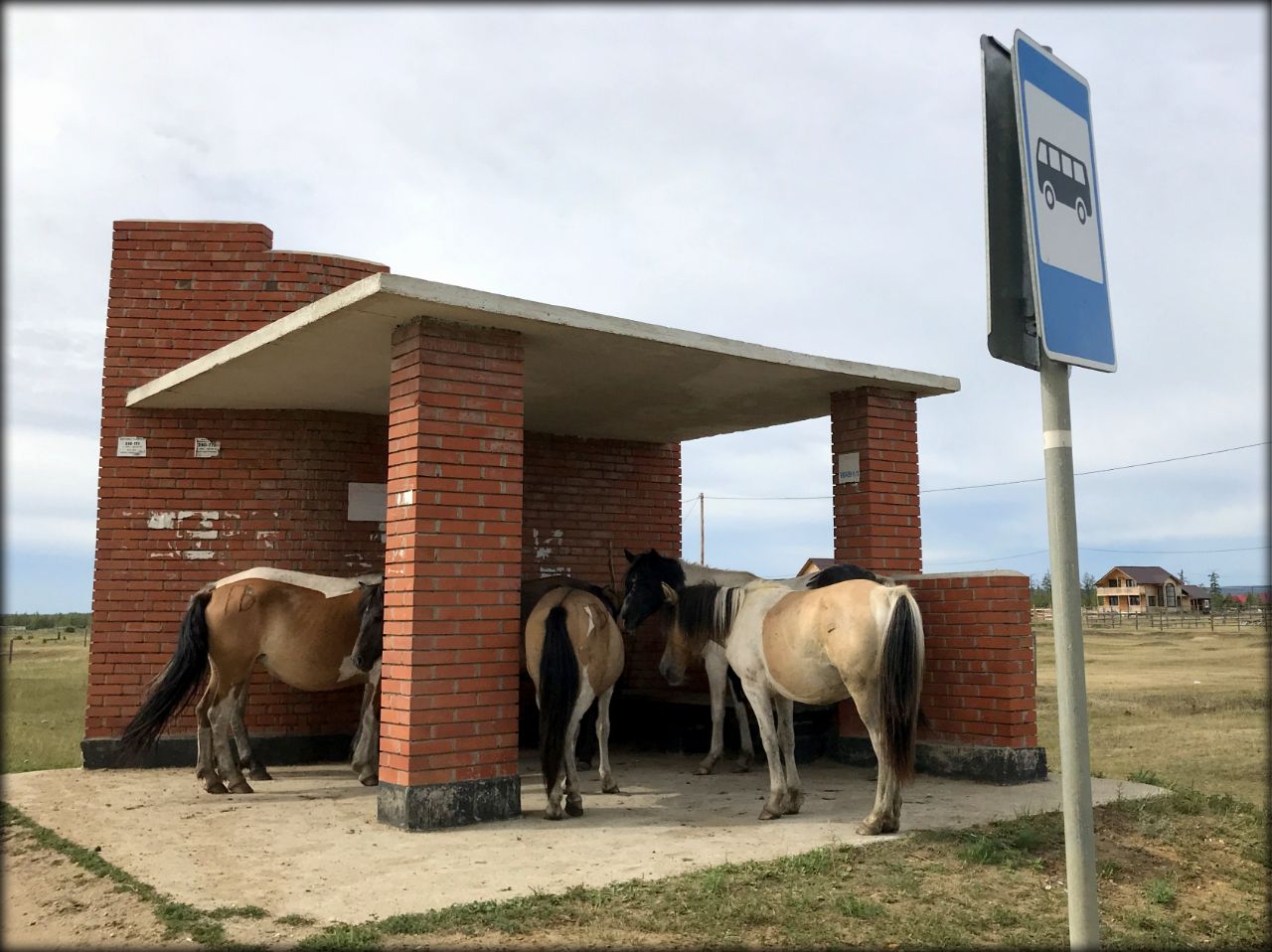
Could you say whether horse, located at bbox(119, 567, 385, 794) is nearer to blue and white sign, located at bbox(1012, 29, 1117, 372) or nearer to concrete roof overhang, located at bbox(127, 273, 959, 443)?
concrete roof overhang, located at bbox(127, 273, 959, 443)

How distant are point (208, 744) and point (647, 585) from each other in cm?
354

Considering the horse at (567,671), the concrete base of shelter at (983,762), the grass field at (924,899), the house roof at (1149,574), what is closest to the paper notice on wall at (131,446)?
the grass field at (924,899)

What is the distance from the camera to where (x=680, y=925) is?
13.1ft

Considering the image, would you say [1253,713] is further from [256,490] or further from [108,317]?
[108,317]

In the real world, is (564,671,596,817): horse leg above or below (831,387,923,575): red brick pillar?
below

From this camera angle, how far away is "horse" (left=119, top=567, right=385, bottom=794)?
720 cm

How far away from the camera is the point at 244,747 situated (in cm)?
780

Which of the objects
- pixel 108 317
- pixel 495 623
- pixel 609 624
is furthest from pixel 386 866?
pixel 108 317

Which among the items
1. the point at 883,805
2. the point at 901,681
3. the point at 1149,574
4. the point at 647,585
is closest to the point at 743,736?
the point at 647,585

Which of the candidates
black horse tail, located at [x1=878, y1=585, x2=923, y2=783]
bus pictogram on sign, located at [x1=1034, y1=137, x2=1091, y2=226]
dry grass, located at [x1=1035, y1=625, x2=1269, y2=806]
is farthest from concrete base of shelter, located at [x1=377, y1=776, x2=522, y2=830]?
bus pictogram on sign, located at [x1=1034, y1=137, x2=1091, y2=226]

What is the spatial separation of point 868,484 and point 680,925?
5.10 meters

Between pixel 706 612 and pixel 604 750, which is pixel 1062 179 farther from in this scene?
pixel 604 750

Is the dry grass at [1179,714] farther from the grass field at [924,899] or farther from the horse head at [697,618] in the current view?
the horse head at [697,618]

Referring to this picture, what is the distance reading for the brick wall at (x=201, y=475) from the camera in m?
8.43
